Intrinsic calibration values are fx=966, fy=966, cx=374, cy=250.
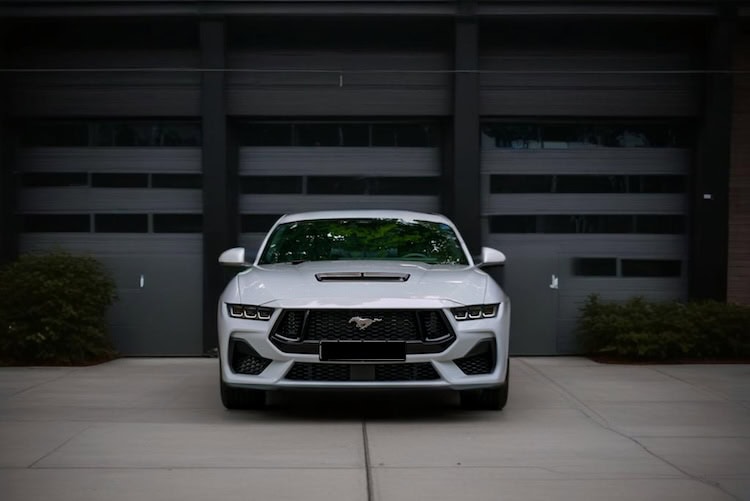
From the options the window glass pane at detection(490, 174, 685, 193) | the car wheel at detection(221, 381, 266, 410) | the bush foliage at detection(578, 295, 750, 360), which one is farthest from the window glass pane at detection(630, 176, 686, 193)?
the car wheel at detection(221, 381, 266, 410)

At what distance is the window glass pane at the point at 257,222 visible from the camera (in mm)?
12594

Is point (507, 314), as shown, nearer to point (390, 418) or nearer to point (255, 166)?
point (390, 418)

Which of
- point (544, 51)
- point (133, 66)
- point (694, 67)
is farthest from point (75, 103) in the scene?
point (694, 67)

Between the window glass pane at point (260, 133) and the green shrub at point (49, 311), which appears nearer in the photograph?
the green shrub at point (49, 311)

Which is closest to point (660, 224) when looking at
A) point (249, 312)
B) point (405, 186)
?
point (405, 186)

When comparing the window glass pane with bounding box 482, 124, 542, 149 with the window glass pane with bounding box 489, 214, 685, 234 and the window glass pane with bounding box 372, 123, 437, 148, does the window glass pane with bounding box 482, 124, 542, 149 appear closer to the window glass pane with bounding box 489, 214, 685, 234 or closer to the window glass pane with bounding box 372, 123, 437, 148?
the window glass pane with bounding box 372, 123, 437, 148

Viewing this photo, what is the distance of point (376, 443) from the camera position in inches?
250

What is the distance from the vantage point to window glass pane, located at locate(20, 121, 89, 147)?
497 inches

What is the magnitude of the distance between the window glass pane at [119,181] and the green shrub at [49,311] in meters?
1.49

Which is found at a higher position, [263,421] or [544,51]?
[544,51]

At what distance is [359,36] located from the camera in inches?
497

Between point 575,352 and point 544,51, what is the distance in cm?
394

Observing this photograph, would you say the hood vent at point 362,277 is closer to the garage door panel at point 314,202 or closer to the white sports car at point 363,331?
the white sports car at point 363,331

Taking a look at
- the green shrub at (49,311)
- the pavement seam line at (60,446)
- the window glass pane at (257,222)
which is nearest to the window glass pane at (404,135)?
the window glass pane at (257,222)
